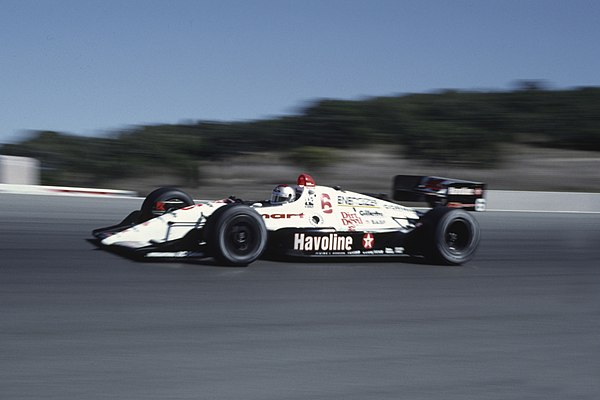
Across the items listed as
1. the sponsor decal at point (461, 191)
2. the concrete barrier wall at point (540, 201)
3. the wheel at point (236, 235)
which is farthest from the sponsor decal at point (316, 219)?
the concrete barrier wall at point (540, 201)

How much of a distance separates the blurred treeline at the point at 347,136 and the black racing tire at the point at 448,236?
1568 centimetres

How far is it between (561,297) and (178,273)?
3668 mm

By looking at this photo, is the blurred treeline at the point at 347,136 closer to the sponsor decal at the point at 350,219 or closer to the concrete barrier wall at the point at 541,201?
the concrete barrier wall at the point at 541,201

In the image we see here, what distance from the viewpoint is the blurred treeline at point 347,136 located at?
24.8 meters

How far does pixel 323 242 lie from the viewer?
8203 mm

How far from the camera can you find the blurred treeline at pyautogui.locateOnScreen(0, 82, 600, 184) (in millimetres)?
24797

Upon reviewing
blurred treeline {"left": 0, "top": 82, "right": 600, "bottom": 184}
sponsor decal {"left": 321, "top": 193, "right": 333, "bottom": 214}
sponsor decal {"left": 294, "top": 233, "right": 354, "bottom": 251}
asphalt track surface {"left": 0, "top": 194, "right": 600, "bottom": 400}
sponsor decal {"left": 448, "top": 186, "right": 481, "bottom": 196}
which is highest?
blurred treeline {"left": 0, "top": 82, "right": 600, "bottom": 184}

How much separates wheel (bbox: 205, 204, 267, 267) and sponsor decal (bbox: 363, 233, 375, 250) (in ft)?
4.12

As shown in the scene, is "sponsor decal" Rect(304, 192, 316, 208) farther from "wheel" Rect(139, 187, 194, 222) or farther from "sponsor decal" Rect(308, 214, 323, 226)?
"wheel" Rect(139, 187, 194, 222)

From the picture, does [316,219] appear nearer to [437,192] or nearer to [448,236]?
[448,236]

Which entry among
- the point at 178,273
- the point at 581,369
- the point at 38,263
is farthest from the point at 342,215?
the point at 581,369

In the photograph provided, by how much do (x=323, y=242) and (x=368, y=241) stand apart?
22.4 inches

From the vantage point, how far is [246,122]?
29891 mm

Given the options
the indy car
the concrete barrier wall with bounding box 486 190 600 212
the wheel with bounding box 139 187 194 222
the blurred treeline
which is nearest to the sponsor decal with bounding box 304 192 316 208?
the indy car
